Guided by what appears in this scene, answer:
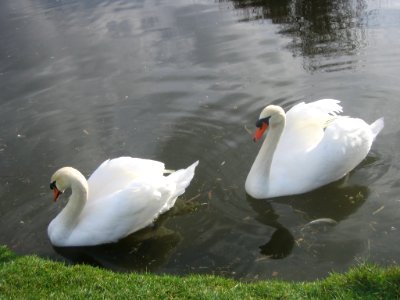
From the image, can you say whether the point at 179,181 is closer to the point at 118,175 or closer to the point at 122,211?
the point at 118,175

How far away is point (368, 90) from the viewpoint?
9.25 meters

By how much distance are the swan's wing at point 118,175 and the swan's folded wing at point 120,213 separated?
25cm

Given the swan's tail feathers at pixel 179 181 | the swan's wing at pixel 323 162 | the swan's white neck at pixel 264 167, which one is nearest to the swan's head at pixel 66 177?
the swan's tail feathers at pixel 179 181

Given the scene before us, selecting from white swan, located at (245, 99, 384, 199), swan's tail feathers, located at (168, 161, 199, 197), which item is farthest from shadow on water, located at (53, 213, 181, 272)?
white swan, located at (245, 99, 384, 199)

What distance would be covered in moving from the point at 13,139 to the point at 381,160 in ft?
18.7

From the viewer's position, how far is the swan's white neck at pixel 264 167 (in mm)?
6941

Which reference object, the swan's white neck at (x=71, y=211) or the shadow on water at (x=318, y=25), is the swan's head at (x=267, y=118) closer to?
the swan's white neck at (x=71, y=211)

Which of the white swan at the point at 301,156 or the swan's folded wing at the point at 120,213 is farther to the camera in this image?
the white swan at the point at 301,156

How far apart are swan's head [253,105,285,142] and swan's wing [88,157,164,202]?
1353 mm

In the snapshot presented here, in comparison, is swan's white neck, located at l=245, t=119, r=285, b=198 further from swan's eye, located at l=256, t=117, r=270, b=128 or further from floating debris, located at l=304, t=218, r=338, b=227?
floating debris, located at l=304, t=218, r=338, b=227

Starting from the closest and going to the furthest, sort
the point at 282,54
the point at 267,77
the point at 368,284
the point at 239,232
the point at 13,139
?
the point at 368,284, the point at 239,232, the point at 13,139, the point at 267,77, the point at 282,54

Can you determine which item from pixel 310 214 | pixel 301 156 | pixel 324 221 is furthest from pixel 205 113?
pixel 324 221

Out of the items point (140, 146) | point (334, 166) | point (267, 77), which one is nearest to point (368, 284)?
point (334, 166)

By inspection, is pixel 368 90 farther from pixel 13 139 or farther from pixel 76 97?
pixel 13 139
